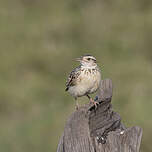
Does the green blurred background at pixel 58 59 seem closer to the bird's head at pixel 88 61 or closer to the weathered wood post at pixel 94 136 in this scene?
the bird's head at pixel 88 61

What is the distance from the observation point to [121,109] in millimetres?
12461

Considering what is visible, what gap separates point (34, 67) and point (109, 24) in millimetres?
3902

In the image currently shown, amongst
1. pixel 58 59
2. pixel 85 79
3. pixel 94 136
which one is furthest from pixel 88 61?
pixel 58 59

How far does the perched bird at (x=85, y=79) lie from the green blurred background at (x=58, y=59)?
261 centimetres

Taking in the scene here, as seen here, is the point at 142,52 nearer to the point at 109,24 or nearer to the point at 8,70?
the point at 109,24

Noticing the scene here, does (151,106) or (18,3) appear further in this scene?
(18,3)

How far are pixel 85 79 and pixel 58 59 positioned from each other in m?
8.59

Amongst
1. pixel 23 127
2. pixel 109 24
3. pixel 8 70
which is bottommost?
pixel 23 127

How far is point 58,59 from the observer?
53.7ft

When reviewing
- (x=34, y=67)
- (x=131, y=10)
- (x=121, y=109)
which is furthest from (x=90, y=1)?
(x=121, y=109)

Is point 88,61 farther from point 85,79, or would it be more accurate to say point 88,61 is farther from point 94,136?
point 94,136

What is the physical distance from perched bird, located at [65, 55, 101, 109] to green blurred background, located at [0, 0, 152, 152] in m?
2.61

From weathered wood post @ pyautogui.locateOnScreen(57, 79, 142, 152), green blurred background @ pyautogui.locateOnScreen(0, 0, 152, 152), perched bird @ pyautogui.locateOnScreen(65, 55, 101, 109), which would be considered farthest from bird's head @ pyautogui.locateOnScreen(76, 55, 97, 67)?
weathered wood post @ pyautogui.locateOnScreen(57, 79, 142, 152)

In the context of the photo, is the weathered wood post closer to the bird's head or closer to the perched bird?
the perched bird
